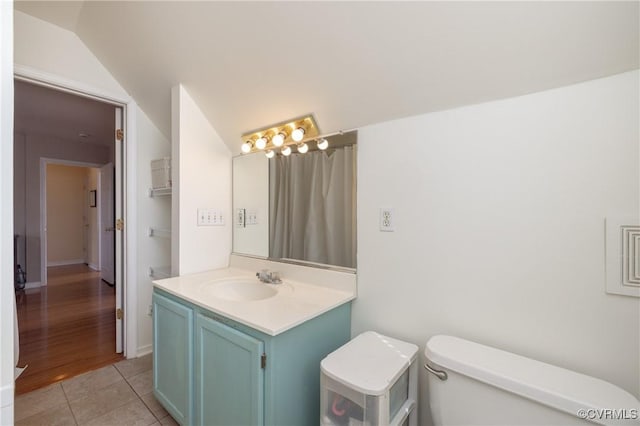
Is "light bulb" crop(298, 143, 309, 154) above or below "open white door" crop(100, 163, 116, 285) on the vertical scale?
above

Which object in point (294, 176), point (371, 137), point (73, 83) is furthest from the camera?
point (73, 83)

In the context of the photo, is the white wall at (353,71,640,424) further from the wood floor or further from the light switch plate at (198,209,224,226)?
the wood floor

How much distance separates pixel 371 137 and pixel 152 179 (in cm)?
190

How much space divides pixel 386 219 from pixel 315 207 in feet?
1.60

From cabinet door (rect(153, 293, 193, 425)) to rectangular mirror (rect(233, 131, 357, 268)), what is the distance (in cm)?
66

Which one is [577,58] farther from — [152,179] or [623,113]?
[152,179]

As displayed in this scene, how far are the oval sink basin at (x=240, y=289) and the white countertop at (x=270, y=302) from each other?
0.04 metres

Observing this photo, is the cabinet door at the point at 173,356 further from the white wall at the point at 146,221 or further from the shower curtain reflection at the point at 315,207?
the white wall at the point at 146,221

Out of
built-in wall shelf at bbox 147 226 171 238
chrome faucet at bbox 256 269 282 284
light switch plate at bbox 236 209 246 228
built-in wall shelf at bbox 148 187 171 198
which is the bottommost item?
chrome faucet at bbox 256 269 282 284

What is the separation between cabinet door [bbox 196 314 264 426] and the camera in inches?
42.1

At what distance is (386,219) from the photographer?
1.39m

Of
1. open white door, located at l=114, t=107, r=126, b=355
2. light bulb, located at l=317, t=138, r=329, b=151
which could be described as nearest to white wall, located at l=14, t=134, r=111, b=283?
open white door, located at l=114, t=107, r=126, b=355

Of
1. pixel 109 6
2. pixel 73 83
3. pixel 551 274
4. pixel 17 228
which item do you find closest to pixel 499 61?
pixel 551 274

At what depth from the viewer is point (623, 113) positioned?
89 cm
